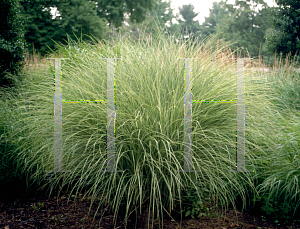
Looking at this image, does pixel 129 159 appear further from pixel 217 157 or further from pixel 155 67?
pixel 155 67

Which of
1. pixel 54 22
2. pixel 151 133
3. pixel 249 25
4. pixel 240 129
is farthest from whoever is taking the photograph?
pixel 249 25

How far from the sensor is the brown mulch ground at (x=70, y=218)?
263 centimetres

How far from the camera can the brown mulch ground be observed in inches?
104

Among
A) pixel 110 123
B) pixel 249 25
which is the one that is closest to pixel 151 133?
pixel 110 123

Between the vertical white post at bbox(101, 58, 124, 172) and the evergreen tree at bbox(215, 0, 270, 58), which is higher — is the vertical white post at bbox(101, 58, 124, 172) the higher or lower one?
the lower one

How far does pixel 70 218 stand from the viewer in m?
2.84

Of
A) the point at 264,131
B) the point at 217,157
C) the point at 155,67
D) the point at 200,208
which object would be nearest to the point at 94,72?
the point at 155,67

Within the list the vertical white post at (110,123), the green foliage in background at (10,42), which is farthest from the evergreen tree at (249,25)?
the vertical white post at (110,123)

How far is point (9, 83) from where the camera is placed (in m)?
5.75

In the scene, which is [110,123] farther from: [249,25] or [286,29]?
[249,25]

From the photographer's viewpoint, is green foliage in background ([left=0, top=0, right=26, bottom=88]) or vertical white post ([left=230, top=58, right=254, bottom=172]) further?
green foliage in background ([left=0, top=0, right=26, bottom=88])

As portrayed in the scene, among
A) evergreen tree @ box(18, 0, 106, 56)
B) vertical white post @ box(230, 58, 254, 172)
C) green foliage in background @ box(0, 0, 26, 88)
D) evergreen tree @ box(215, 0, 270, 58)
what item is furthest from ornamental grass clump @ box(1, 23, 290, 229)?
evergreen tree @ box(215, 0, 270, 58)

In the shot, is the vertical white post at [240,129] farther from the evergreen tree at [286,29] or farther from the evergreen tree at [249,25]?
the evergreen tree at [249,25]

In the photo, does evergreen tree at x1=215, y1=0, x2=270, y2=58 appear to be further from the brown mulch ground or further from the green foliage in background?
the brown mulch ground
